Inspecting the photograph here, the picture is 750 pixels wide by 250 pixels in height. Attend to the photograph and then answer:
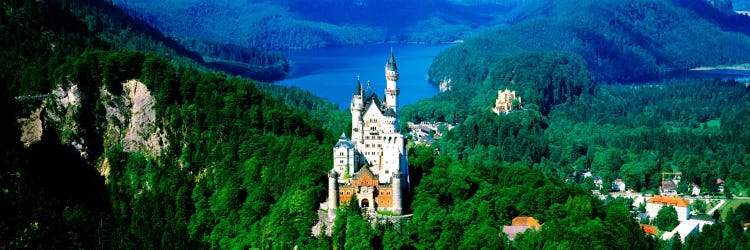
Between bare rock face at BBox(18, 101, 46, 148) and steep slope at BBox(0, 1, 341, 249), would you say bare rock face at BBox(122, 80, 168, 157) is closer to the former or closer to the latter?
steep slope at BBox(0, 1, 341, 249)

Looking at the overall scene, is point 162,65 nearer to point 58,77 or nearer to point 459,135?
point 58,77

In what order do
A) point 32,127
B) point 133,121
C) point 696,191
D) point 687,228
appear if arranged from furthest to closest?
point 696,191 → point 133,121 → point 32,127 → point 687,228

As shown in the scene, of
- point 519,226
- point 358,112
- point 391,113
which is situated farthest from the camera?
point 358,112

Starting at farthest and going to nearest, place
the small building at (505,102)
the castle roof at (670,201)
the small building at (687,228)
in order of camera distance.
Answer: the small building at (505,102) → the castle roof at (670,201) → the small building at (687,228)

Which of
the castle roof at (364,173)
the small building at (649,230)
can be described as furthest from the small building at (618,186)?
the castle roof at (364,173)

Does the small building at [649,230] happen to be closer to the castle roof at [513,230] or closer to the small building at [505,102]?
the castle roof at [513,230]

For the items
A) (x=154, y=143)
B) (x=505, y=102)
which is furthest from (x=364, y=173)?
(x=505, y=102)

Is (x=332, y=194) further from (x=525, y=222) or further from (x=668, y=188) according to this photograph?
(x=668, y=188)
